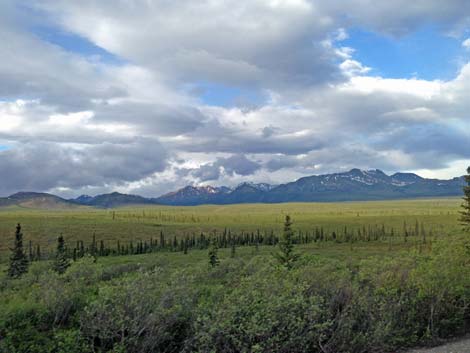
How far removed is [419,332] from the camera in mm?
14633

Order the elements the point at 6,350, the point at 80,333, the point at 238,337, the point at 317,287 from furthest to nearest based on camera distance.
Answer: the point at 317,287 < the point at 238,337 < the point at 80,333 < the point at 6,350

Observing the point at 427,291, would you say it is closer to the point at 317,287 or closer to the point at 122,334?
the point at 317,287

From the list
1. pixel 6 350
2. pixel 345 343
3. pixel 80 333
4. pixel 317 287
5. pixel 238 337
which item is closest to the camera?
pixel 6 350

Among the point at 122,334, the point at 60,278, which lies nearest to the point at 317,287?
the point at 122,334

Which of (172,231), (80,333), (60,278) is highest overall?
(60,278)

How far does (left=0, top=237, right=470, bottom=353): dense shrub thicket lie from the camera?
36.2ft

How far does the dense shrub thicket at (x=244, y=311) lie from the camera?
11.0 metres

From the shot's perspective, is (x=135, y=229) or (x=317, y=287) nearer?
(x=317, y=287)

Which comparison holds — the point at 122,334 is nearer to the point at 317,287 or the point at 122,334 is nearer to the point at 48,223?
the point at 317,287

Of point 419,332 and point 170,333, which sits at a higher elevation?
point 170,333

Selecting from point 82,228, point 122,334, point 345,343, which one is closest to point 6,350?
point 122,334

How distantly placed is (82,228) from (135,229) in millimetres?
21169

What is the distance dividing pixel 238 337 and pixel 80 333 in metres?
4.21

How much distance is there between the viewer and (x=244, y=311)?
11.8m
